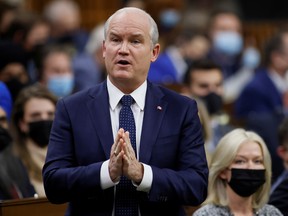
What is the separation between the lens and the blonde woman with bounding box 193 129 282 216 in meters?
6.23

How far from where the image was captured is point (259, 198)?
6367 mm

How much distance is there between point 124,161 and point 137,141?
313mm

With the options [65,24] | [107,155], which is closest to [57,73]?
[65,24]

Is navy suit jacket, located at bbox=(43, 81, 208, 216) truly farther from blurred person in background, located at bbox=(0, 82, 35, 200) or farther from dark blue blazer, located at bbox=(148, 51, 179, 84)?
dark blue blazer, located at bbox=(148, 51, 179, 84)

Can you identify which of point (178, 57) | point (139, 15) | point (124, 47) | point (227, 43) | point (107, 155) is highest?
point (139, 15)

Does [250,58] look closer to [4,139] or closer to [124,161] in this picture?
[4,139]

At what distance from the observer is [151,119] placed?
5.33 metres

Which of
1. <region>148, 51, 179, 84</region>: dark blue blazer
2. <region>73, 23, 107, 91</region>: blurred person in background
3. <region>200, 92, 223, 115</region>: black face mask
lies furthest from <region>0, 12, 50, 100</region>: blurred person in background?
<region>200, 92, 223, 115</region>: black face mask

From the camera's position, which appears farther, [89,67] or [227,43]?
[227,43]

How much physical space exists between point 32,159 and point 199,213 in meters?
1.70

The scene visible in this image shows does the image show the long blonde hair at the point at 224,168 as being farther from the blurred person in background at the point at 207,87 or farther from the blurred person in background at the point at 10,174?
the blurred person in background at the point at 207,87

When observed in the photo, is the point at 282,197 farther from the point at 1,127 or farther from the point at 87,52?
the point at 87,52

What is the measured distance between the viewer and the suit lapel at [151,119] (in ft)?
17.2

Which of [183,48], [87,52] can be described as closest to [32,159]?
[87,52]
